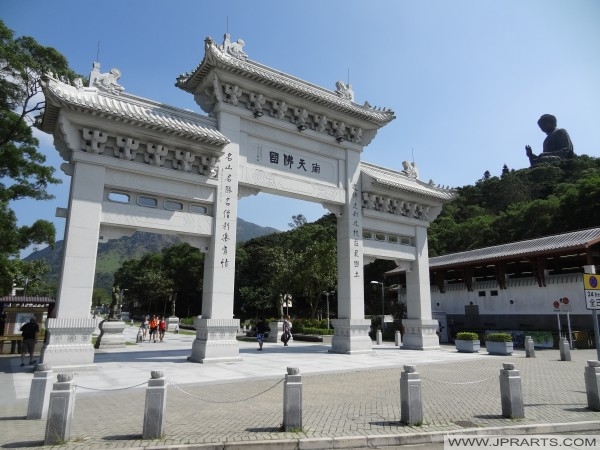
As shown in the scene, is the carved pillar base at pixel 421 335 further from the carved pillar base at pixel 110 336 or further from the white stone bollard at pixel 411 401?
the carved pillar base at pixel 110 336

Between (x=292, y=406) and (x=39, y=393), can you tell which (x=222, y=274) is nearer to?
(x=39, y=393)

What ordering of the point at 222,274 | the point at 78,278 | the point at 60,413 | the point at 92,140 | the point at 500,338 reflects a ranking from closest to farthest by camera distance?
the point at 60,413
the point at 78,278
the point at 92,140
the point at 222,274
the point at 500,338

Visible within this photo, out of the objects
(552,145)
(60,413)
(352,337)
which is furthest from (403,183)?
(552,145)

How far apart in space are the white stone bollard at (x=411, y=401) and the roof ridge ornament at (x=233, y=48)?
1449 centimetres

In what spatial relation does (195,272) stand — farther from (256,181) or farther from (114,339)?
(256,181)

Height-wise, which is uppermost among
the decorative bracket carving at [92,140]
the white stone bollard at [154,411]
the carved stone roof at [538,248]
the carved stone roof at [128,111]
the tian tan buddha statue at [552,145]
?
the tian tan buddha statue at [552,145]

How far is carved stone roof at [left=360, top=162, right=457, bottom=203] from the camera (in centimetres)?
2014

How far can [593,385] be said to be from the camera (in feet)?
25.4

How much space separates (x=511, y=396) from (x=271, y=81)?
14.2 meters

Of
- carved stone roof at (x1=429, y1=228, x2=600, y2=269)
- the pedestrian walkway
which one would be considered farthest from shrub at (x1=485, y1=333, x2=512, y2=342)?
carved stone roof at (x1=429, y1=228, x2=600, y2=269)

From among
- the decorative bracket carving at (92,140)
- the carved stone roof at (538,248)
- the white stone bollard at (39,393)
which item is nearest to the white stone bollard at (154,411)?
the white stone bollard at (39,393)

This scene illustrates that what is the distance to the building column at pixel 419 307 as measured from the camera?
816 inches

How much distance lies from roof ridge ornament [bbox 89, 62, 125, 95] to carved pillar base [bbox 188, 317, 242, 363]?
8860mm

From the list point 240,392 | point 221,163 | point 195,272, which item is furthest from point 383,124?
point 195,272
